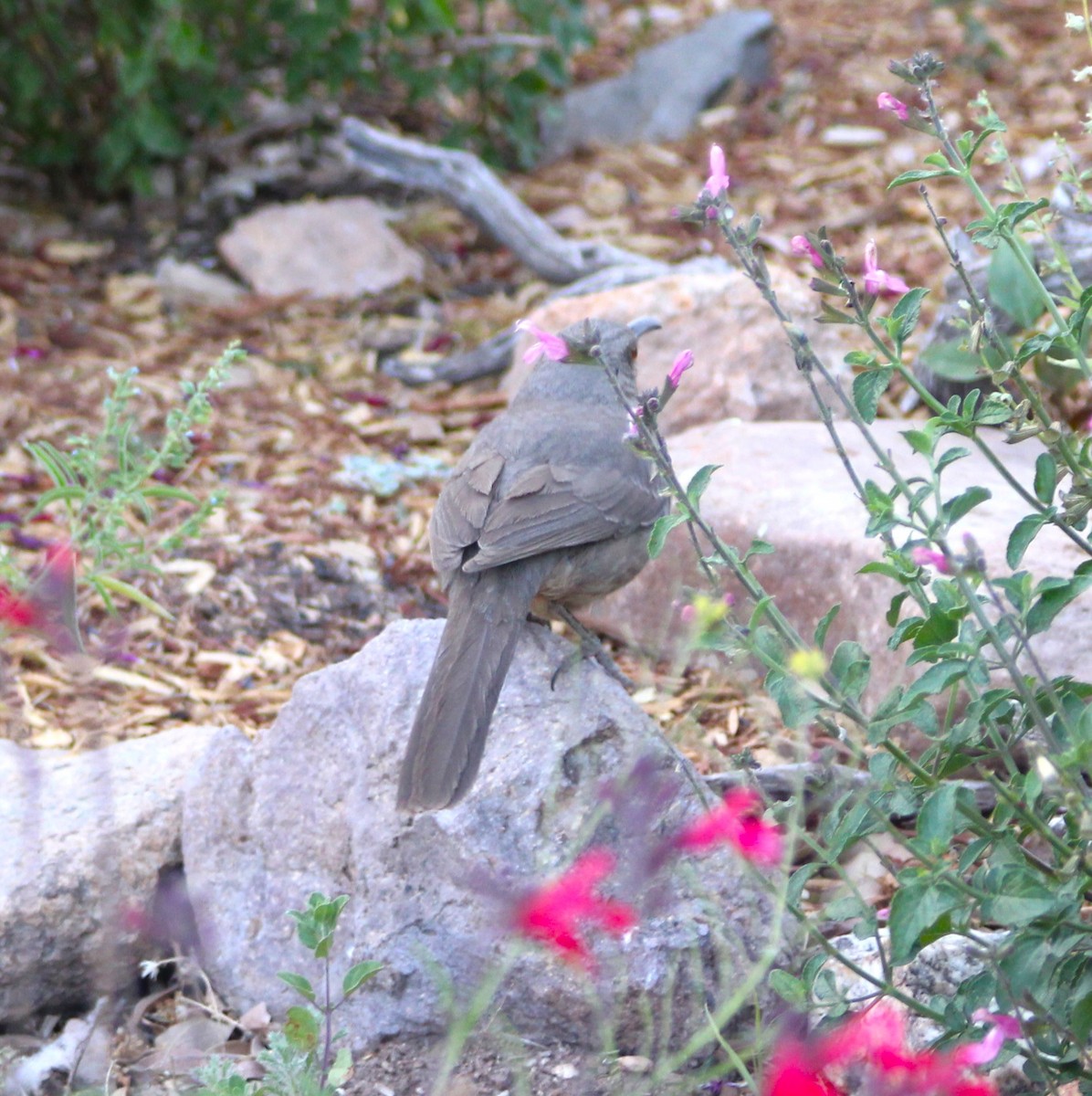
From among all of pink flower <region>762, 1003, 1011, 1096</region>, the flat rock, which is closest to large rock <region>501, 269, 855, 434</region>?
the flat rock

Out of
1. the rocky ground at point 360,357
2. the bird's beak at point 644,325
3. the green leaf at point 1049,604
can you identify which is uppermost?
the green leaf at point 1049,604

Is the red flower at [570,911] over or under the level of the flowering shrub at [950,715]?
under

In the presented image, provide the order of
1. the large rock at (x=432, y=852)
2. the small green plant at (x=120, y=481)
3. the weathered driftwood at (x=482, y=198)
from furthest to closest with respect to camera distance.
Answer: the weathered driftwood at (x=482, y=198) → the small green plant at (x=120, y=481) → the large rock at (x=432, y=852)

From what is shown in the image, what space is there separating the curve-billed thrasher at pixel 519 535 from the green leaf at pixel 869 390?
0.97m

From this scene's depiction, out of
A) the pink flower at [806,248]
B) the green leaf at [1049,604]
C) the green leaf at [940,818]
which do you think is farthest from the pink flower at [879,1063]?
the pink flower at [806,248]

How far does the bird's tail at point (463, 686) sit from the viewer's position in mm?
3172

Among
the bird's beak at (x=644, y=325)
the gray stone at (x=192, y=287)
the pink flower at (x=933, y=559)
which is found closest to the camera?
the pink flower at (x=933, y=559)

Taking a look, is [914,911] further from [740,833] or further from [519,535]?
[519,535]

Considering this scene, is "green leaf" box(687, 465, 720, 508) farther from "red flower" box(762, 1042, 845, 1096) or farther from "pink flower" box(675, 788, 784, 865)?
"red flower" box(762, 1042, 845, 1096)

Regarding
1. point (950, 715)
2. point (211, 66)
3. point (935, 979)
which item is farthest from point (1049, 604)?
point (211, 66)

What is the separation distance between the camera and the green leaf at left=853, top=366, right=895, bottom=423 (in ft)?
8.14

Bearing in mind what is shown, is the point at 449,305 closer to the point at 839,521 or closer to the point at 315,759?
the point at 839,521

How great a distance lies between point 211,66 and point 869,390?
5.43 metres

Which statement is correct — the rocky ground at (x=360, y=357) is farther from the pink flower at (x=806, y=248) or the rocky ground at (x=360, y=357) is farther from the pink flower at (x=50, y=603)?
the pink flower at (x=806, y=248)
